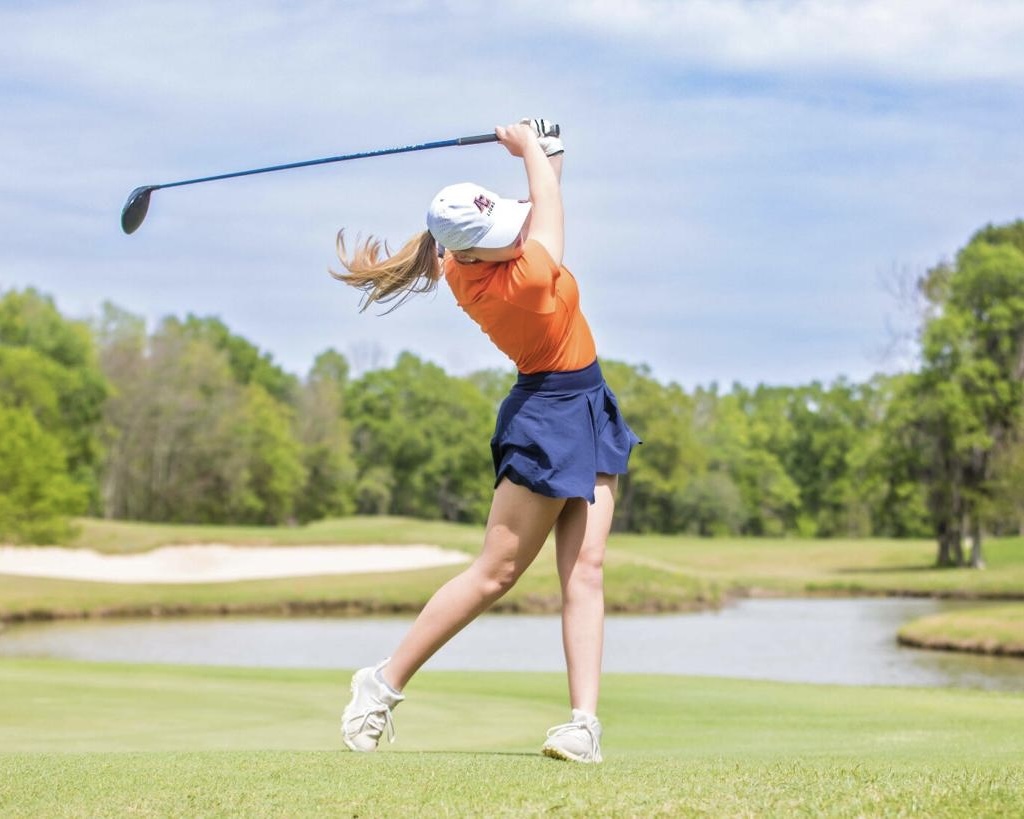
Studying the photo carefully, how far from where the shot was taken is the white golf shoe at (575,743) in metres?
4.86

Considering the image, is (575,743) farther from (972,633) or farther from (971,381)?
(971,381)

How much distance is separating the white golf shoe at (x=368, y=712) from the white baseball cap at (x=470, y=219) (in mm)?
1627

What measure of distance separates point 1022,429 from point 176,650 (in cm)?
2977

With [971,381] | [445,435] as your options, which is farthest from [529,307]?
[445,435]

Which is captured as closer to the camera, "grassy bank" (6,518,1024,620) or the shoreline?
the shoreline

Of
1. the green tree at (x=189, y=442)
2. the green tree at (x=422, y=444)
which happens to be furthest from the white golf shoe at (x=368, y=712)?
the green tree at (x=422, y=444)

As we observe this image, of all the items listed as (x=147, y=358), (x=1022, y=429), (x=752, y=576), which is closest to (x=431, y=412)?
(x=147, y=358)

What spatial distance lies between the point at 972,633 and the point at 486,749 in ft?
61.6

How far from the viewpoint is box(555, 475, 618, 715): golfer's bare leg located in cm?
517

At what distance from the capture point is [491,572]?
5094 mm

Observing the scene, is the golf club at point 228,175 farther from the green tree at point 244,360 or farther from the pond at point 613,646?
the green tree at point 244,360

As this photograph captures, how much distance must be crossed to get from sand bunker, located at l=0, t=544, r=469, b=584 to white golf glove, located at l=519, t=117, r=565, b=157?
33741 mm

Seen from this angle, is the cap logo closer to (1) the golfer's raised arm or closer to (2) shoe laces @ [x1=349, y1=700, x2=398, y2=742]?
(1) the golfer's raised arm

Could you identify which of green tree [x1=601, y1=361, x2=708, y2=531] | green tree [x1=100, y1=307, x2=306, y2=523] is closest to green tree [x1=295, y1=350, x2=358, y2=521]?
green tree [x1=100, y1=307, x2=306, y2=523]
